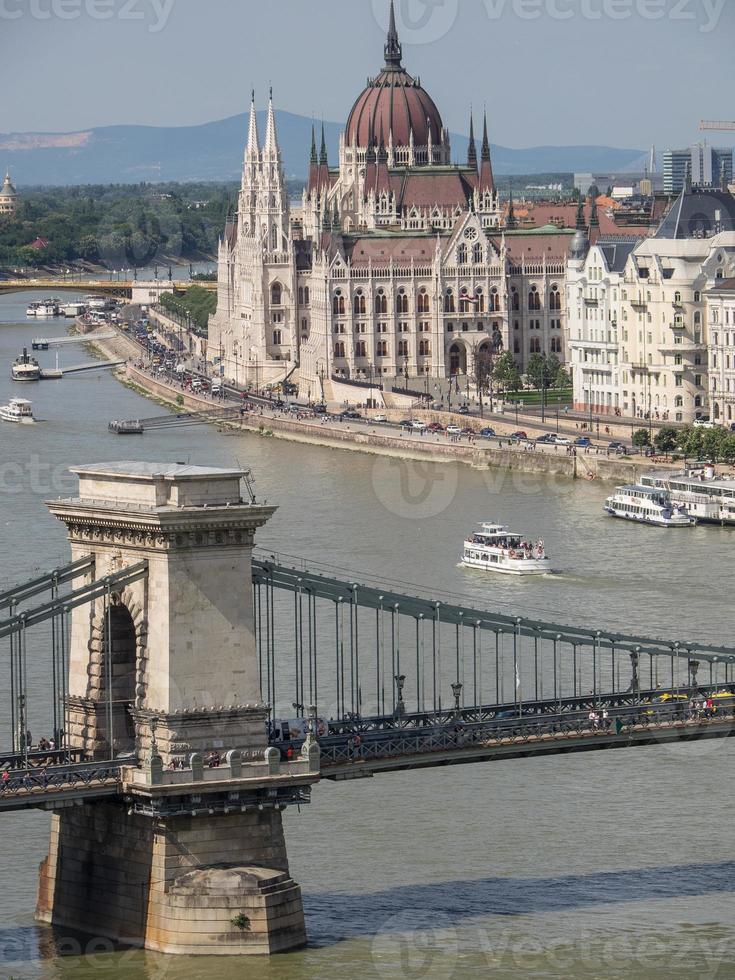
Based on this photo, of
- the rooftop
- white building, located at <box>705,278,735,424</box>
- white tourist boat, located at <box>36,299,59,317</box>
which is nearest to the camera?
the rooftop

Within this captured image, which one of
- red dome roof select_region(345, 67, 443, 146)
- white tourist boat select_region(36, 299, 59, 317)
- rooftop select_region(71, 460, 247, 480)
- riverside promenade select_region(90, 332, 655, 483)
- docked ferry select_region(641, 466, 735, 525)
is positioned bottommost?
white tourist boat select_region(36, 299, 59, 317)

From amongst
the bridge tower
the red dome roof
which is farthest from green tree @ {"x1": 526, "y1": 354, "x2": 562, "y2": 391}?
the bridge tower

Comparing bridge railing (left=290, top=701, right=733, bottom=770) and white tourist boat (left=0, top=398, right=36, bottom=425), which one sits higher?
bridge railing (left=290, top=701, right=733, bottom=770)

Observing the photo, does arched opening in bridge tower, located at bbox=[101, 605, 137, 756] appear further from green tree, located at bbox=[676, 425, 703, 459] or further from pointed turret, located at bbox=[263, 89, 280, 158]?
pointed turret, located at bbox=[263, 89, 280, 158]

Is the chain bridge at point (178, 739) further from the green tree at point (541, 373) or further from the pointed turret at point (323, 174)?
the pointed turret at point (323, 174)

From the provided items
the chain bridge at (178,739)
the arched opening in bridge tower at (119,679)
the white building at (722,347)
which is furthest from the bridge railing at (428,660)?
the white building at (722,347)

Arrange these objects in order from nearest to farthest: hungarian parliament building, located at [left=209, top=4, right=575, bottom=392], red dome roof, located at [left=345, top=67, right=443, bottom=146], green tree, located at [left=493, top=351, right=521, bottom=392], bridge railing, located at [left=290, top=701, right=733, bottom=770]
Answer: bridge railing, located at [left=290, top=701, right=733, bottom=770] → green tree, located at [left=493, top=351, right=521, bottom=392] → hungarian parliament building, located at [left=209, top=4, right=575, bottom=392] → red dome roof, located at [left=345, top=67, right=443, bottom=146]
